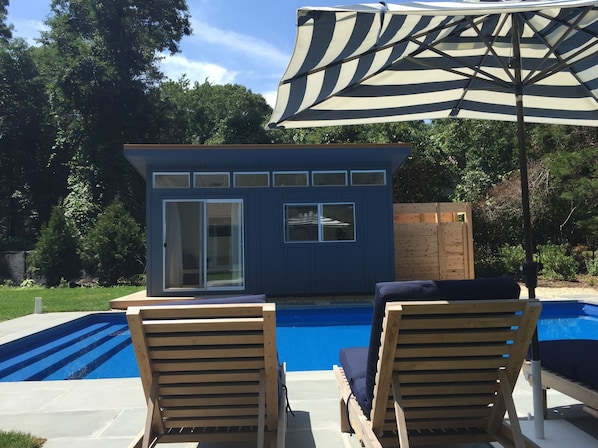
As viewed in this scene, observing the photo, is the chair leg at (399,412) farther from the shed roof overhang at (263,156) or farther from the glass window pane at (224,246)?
the glass window pane at (224,246)

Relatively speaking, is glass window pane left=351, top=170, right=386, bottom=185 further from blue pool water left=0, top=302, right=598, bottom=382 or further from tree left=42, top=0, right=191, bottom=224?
tree left=42, top=0, right=191, bottom=224

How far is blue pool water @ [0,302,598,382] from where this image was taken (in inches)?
207

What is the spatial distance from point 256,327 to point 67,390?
2.71 meters

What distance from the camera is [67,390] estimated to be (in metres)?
3.85

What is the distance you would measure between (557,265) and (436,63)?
10455 millimetres

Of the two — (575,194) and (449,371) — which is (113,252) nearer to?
(449,371)

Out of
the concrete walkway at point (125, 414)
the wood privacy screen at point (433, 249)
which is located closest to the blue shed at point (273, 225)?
the wood privacy screen at point (433, 249)

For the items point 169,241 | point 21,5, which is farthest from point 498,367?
point 21,5

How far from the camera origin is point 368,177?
32.3 ft

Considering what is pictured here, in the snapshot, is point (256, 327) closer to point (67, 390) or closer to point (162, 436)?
point (162, 436)

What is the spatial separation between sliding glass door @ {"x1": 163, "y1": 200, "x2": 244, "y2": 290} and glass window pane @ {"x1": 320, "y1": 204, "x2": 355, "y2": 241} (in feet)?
6.00

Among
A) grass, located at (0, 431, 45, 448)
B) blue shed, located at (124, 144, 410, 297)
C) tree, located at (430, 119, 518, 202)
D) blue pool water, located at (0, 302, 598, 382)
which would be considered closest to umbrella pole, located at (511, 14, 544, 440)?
blue pool water, located at (0, 302, 598, 382)

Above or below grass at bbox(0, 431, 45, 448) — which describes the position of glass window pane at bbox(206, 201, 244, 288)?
above

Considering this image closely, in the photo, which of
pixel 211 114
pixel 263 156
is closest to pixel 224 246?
pixel 263 156
